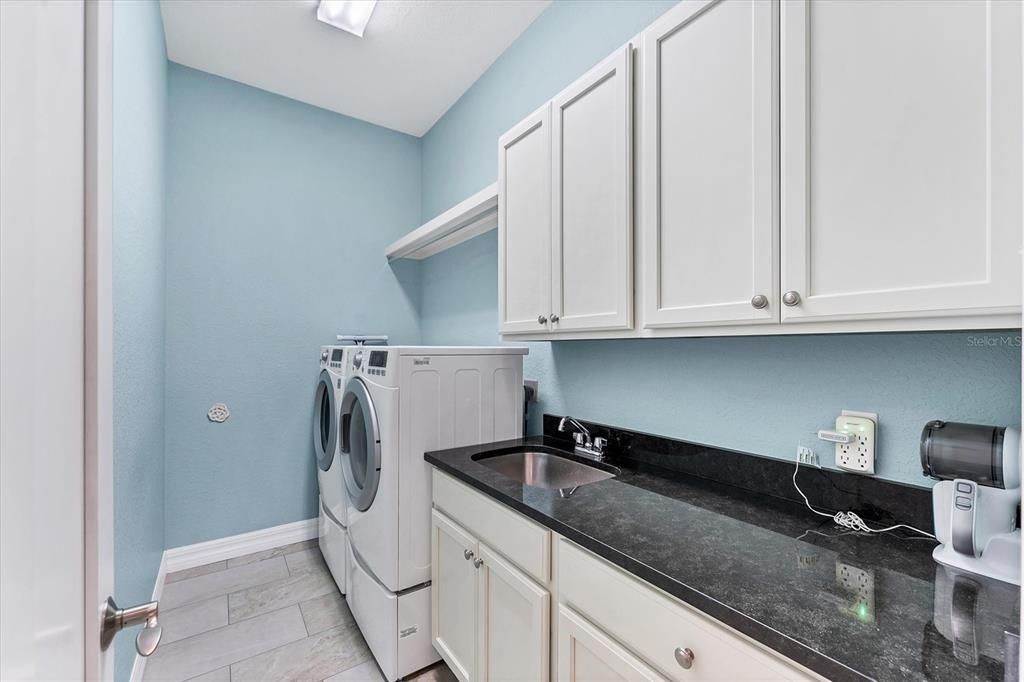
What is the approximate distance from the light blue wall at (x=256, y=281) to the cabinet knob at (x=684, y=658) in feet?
8.91

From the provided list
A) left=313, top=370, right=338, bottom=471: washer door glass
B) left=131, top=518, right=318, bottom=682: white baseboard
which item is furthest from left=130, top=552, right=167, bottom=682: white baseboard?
left=313, top=370, right=338, bottom=471: washer door glass

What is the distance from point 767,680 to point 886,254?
2.58 ft

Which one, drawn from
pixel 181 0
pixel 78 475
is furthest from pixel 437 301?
pixel 78 475

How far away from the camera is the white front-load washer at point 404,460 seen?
1.70m

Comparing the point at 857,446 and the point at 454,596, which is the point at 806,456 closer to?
the point at 857,446

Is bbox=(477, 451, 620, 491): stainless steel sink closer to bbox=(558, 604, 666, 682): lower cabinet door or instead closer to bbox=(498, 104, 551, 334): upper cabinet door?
bbox=(498, 104, 551, 334): upper cabinet door

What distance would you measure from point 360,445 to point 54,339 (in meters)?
1.64

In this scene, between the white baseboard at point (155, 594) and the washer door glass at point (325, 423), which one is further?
the washer door glass at point (325, 423)

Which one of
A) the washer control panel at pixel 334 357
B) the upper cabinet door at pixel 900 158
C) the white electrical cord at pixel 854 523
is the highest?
the upper cabinet door at pixel 900 158

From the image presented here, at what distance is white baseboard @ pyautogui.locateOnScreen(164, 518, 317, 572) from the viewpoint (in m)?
2.58

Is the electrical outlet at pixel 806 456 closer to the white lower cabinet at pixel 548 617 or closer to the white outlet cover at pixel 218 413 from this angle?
the white lower cabinet at pixel 548 617

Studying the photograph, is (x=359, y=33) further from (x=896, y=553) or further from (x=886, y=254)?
(x=896, y=553)

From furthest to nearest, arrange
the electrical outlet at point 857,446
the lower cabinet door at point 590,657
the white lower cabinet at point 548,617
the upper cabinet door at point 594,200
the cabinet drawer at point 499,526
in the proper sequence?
the upper cabinet door at point 594,200, the cabinet drawer at point 499,526, the electrical outlet at point 857,446, the lower cabinet door at point 590,657, the white lower cabinet at point 548,617

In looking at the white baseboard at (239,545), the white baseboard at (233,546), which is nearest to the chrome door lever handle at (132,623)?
the white baseboard at (233,546)
